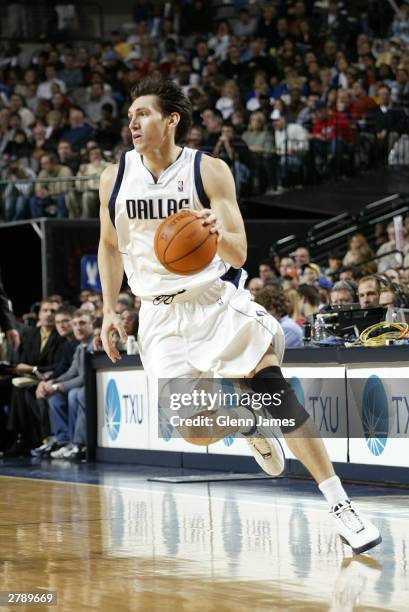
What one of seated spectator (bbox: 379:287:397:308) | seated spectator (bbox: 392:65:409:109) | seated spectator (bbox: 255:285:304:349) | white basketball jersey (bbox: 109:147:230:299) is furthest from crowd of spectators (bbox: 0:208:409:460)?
white basketball jersey (bbox: 109:147:230:299)

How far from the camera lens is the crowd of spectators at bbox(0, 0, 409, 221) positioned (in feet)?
57.6

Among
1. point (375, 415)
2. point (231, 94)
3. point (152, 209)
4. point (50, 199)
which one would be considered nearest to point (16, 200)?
point (50, 199)

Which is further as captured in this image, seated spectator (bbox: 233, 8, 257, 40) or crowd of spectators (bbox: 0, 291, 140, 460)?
seated spectator (bbox: 233, 8, 257, 40)

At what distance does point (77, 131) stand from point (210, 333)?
48.4 ft

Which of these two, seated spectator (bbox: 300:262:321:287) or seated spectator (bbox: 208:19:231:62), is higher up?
seated spectator (bbox: 208:19:231:62)

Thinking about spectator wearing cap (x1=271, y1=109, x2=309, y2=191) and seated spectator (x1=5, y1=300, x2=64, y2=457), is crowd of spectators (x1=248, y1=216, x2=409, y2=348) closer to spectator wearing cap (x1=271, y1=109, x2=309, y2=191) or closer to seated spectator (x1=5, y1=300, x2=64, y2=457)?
spectator wearing cap (x1=271, y1=109, x2=309, y2=191)

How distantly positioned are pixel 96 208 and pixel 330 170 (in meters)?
3.58

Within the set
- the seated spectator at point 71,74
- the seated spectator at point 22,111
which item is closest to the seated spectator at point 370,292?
the seated spectator at point 22,111

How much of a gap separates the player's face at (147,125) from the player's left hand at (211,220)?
667 mm

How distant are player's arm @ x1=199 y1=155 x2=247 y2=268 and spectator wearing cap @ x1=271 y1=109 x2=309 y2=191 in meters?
12.0

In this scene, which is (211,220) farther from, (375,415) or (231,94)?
(231,94)

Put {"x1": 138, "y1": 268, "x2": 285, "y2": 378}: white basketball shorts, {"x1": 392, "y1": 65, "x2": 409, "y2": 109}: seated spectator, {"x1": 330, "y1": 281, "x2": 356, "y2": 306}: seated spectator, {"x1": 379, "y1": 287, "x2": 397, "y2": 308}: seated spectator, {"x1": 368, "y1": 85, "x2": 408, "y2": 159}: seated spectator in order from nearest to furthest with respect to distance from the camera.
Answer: {"x1": 138, "y1": 268, "x2": 285, "y2": 378}: white basketball shorts
{"x1": 379, "y1": 287, "x2": 397, "y2": 308}: seated spectator
{"x1": 330, "y1": 281, "x2": 356, "y2": 306}: seated spectator
{"x1": 368, "y1": 85, "x2": 408, "y2": 159}: seated spectator
{"x1": 392, "y1": 65, "x2": 409, "y2": 109}: seated spectator

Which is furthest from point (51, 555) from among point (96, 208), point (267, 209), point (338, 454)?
point (267, 209)

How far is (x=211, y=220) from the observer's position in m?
5.29
